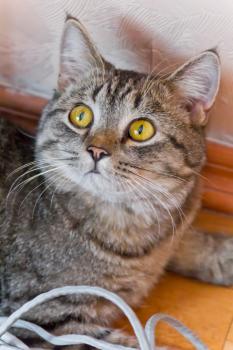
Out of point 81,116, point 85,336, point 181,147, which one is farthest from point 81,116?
point 85,336

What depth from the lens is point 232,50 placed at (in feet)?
4.20

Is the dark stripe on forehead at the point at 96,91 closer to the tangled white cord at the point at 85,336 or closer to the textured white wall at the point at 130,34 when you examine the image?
the textured white wall at the point at 130,34

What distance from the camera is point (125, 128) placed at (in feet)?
3.77

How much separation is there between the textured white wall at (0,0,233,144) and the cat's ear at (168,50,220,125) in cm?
15

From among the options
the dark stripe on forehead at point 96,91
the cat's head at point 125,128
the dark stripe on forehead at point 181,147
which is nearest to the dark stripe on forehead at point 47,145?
the cat's head at point 125,128

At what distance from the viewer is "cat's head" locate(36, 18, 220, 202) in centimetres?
112

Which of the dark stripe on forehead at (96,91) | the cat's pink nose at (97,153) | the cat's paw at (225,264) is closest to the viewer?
the cat's pink nose at (97,153)

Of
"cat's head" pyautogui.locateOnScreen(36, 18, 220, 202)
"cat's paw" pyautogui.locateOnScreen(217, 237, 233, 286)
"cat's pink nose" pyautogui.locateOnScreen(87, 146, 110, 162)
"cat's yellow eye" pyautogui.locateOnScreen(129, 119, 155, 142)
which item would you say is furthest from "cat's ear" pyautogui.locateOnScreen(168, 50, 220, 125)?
"cat's paw" pyautogui.locateOnScreen(217, 237, 233, 286)

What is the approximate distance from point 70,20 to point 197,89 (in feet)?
0.98

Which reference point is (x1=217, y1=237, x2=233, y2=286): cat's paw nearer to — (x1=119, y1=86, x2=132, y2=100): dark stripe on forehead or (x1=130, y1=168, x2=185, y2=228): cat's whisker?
(x1=130, y1=168, x2=185, y2=228): cat's whisker

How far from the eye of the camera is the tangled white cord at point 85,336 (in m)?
1.17

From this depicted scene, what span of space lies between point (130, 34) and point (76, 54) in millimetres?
165

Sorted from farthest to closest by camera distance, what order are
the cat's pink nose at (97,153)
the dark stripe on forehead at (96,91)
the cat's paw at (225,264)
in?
the cat's paw at (225,264) < the dark stripe on forehead at (96,91) < the cat's pink nose at (97,153)

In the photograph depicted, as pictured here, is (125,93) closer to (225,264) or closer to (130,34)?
(130,34)
